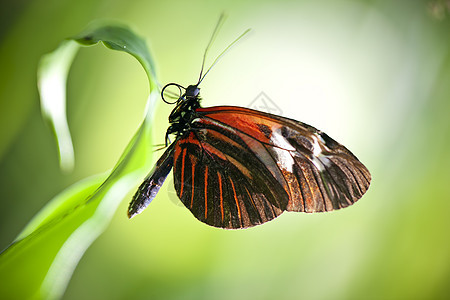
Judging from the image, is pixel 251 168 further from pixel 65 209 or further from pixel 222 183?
pixel 65 209

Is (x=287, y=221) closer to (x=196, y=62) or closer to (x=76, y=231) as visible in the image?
(x=196, y=62)

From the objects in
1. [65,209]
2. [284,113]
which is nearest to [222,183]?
[65,209]

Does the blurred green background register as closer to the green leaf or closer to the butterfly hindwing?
the butterfly hindwing

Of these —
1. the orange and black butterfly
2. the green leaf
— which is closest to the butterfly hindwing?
the orange and black butterfly

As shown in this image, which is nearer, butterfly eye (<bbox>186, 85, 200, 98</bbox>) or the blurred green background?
butterfly eye (<bbox>186, 85, 200, 98</bbox>)

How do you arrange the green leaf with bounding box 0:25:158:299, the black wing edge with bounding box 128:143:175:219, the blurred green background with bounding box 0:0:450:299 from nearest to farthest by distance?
the green leaf with bounding box 0:25:158:299 → the black wing edge with bounding box 128:143:175:219 → the blurred green background with bounding box 0:0:450:299

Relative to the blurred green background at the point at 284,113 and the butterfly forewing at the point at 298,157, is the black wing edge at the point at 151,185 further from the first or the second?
the blurred green background at the point at 284,113

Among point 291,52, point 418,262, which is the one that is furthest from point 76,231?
point 418,262
